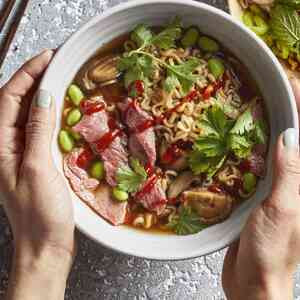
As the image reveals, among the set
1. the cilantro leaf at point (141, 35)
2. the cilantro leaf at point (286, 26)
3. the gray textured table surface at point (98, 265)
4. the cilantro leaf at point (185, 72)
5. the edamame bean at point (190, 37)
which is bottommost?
the gray textured table surface at point (98, 265)

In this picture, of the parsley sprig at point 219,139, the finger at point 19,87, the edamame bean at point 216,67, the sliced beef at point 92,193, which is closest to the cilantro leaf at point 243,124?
the parsley sprig at point 219,139

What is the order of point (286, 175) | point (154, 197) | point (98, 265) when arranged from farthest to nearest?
point (98, 265)
point (154, 197)
point (286, 175)

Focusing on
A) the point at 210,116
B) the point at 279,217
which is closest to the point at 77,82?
the point at 210,116

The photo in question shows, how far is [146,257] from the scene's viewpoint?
166cm

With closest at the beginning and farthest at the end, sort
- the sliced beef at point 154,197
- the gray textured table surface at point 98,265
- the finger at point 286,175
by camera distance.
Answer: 1. the finger at point 286,175
2. the sliced beef at point 154,197
3. the gray textured table surface at point 98,265

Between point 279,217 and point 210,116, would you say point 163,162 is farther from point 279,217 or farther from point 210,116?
point 279,217

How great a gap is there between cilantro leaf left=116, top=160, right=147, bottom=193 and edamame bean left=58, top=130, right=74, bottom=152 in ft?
0.43

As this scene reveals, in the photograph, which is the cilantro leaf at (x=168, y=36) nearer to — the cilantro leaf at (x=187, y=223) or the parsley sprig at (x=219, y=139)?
the parsley sprig at (x=219, y=139)

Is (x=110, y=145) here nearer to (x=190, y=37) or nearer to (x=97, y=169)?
(x=97, y=169)

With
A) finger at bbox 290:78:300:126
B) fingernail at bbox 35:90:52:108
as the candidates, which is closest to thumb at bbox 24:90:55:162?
fingernail at bbox 35:90:52:108

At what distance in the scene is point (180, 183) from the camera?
1.71 m

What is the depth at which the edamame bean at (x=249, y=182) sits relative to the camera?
1.71 meters

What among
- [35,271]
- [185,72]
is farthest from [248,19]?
[35,271]

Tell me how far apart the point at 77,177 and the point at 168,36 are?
1.26 ft
